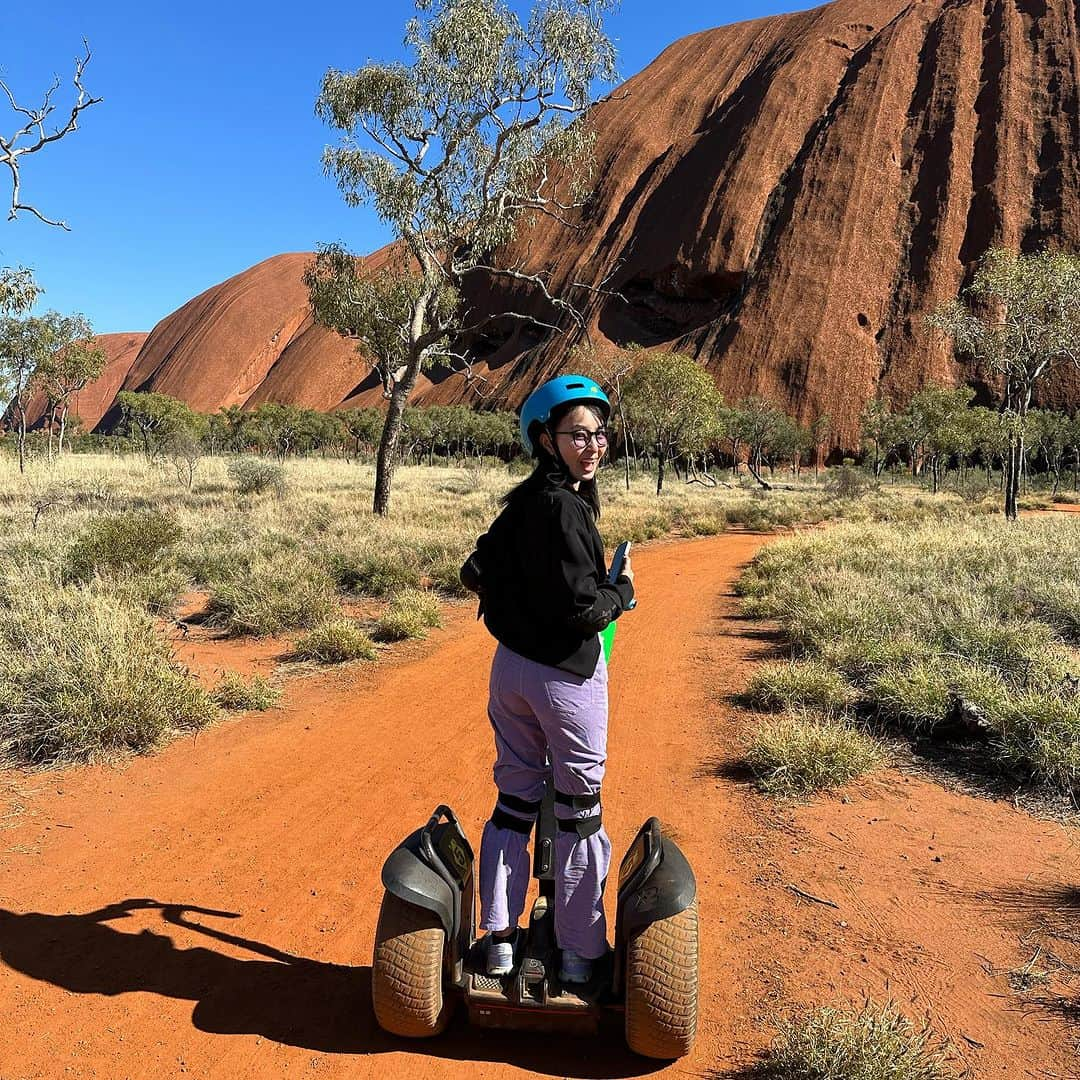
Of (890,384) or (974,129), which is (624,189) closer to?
(974,129)

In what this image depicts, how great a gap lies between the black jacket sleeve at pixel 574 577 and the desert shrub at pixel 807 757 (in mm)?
2757

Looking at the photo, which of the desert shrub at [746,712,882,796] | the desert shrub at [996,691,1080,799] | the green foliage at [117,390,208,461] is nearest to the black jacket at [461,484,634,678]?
the desert shrub at [746,712,882,796]

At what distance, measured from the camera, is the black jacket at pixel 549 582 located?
2.04m

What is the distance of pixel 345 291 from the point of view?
1806 centimetres

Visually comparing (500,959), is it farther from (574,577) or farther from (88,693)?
(88,693)

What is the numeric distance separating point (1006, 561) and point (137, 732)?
1045 centimetres

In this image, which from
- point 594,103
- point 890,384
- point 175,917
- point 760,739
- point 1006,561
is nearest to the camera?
point 175,917

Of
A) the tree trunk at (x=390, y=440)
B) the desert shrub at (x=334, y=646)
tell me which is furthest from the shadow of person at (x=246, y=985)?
the tree trunk at (x=390, y=440)

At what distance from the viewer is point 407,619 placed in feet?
24.8

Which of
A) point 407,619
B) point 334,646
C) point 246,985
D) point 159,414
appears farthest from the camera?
point 159,414

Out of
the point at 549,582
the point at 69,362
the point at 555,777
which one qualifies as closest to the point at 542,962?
the point at 555,777

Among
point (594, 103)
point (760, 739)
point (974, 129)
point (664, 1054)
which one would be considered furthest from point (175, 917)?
point (974, 129)

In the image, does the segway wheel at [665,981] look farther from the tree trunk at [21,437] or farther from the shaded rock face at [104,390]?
the shaded rock face at [104,390]

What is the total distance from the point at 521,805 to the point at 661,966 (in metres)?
0.62
